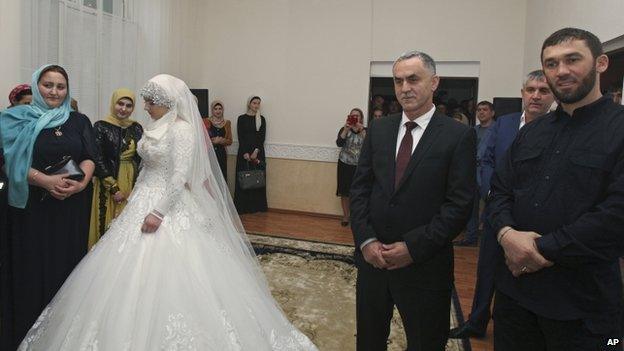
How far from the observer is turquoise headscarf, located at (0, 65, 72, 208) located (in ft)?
7.19

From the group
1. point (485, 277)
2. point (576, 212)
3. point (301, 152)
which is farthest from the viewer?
point (301, 152)

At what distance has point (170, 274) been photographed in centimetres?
200

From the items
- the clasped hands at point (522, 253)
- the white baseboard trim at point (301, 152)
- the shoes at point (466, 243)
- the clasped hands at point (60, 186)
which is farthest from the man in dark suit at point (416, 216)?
the white baseboard trim at point (301, 152)

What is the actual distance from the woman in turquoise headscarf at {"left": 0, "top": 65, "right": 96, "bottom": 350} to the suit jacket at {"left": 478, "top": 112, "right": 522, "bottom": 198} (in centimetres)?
236

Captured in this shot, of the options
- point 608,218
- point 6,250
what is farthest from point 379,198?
point 6,250

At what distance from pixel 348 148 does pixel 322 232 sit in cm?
117

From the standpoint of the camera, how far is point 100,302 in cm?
191

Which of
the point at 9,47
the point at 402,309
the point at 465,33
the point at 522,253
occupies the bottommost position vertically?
the point at 402,309

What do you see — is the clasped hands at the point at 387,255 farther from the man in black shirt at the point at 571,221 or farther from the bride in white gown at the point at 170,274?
the bride in white gown at the point at 170,274

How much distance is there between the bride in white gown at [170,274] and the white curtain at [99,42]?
7.96 ft

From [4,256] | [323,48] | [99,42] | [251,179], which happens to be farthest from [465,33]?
[4,256]

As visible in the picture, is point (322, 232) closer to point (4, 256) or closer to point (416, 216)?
point (4, 256)

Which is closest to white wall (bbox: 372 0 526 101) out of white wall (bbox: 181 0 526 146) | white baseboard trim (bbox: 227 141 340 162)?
white wall (bbox: 181 0 526 146)

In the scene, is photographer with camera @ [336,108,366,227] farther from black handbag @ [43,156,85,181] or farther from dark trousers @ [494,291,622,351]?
dark trousers @ [494,291,622,351]
